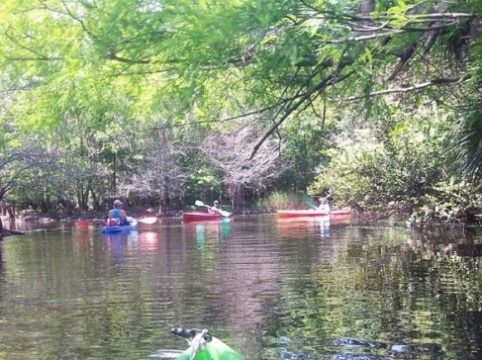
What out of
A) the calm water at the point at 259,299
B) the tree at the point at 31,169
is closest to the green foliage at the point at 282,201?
the tree at the point at 31,169

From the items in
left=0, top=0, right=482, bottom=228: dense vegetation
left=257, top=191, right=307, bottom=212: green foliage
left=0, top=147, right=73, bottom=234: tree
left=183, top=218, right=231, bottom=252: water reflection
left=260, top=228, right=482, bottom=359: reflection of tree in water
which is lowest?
Result: left=260, top=228, right=482, bottom=359: reflection of tree in water

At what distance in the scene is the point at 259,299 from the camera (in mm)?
12914

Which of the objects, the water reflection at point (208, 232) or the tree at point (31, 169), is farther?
the tree at point (31, 169)

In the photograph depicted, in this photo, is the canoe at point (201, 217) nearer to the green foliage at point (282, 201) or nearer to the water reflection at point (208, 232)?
the water reflection at point (208, 232)

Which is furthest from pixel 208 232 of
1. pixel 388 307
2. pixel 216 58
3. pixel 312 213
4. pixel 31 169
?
pixel 216 58

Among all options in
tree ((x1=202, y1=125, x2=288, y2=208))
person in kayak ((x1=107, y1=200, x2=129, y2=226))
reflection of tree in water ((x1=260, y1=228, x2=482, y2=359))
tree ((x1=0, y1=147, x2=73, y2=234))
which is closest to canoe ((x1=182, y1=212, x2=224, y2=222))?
tree ((x1=202, y1=125, x2=288, y2=208))

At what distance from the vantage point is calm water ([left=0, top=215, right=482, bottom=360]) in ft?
30.9

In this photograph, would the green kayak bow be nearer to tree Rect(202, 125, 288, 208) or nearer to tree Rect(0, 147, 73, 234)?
tree Rect(0, 147, 73, 234)

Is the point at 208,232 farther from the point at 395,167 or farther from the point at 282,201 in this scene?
the point at 282,201

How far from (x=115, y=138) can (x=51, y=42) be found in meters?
42.8

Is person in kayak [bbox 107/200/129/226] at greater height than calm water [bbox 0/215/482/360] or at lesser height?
greater

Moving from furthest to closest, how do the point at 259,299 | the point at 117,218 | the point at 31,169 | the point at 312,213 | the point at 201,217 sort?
the point at 201,217 → the point at 312,213 → the point at 31,169 → the point at 117,218 → the point at 259,299

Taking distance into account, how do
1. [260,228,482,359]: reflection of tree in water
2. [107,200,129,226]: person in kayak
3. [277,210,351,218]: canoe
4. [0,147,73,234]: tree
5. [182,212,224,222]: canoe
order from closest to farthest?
[260,228,482,359]: reflection of tree in water < [107,200,129,226]: person in kayak < [0,147,73,234]: tree < [277,210,351,218]: canoe < [182,212,224,222]: canoe

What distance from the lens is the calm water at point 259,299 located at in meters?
9.41
